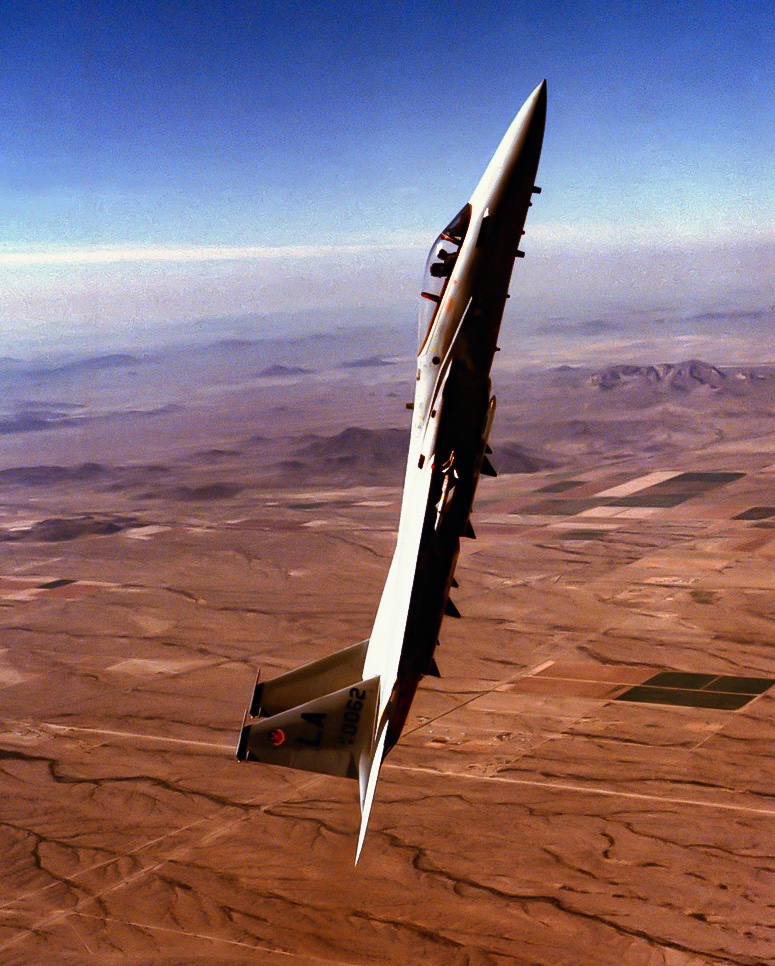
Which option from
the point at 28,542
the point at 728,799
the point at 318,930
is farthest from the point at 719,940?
the point at 28,542

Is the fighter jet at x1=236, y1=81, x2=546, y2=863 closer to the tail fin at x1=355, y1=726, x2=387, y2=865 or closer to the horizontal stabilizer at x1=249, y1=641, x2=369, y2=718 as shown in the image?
the tail fin at x1=355, y1=726, x2=387, y2=865

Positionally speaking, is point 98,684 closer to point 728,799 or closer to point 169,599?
point 169,599

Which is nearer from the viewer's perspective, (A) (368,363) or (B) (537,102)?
(B) (537,102)

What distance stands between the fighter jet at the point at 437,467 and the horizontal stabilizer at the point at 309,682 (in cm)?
135

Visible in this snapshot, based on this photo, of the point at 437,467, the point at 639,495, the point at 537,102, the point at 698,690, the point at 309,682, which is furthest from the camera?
the point at 639,495

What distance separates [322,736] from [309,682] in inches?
124

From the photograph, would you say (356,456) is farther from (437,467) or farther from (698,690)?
(437,467)

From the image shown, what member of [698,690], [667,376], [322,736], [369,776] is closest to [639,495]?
[698,690]

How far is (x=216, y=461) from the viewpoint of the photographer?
10744 centimetres

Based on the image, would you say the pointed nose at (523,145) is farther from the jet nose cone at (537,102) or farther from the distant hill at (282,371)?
the distant hill at (282,371)

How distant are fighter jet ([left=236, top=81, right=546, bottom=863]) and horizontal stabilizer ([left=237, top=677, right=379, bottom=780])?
18 millimetres

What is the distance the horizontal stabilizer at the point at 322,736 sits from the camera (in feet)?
68.4

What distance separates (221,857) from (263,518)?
2017 inches

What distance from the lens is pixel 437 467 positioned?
19.1 meters
